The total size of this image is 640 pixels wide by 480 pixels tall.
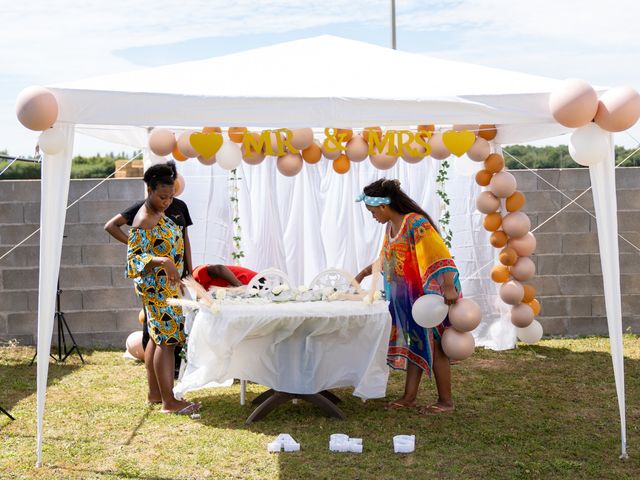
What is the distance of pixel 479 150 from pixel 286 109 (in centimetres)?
274

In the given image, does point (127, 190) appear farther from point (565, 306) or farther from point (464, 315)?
point (565, 306)

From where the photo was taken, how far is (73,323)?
743 centimetres

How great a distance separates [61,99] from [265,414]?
81.4 inches

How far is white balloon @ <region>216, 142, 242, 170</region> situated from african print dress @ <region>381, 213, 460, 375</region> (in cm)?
160

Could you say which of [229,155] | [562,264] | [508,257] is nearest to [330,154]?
[229,155]

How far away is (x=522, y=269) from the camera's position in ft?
22.2

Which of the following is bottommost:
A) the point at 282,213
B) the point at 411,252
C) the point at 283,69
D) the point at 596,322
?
the point at 596,322

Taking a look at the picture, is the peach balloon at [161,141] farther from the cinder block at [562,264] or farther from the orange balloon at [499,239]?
the cinder block at [562,264]

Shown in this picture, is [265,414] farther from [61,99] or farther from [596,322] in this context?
[596,322]

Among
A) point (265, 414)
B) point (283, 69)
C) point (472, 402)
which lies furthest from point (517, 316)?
point (283, 69)

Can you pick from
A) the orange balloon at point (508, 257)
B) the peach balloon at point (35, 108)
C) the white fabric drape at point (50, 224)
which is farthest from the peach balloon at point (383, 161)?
the peach balloon at point (35, 108)

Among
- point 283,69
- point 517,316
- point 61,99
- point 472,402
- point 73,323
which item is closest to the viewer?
point 61,99

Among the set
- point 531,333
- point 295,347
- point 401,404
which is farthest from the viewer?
point 531,333

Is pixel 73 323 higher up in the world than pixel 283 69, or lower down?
lower down
